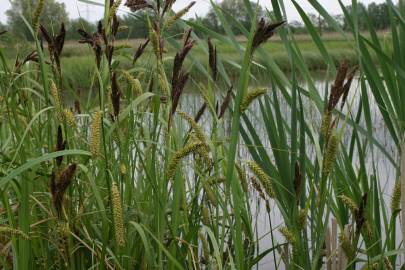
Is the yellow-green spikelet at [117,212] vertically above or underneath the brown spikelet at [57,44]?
underneath

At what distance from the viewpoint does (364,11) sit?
1.46 m

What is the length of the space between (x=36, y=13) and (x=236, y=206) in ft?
1.62

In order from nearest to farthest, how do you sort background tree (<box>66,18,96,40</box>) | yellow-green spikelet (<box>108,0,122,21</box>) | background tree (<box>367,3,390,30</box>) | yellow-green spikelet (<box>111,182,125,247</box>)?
yellow-green spikelet (<box>111,182,125,247</box>) → yellow-green spikelet (<box>108,0,122,21</box>) → background tree (<box>66,18,96,40</box>) → background tree (<box>367,3,390,30</box>)

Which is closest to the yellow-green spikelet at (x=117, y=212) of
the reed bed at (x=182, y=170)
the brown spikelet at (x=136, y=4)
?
the reed bed at (x=182, y=170)

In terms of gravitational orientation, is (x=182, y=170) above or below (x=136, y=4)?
below

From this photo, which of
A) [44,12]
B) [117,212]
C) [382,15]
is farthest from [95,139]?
[382,15]

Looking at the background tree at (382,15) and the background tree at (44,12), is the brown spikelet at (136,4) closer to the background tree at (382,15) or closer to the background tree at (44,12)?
the background tree at (44,12)

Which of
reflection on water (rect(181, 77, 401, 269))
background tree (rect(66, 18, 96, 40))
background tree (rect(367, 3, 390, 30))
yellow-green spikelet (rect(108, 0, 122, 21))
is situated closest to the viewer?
yellow-green spikelet (rect(108, 0, 122, 21))

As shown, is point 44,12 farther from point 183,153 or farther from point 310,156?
point 310,156

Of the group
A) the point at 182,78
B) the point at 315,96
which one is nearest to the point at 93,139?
the point at 182,78

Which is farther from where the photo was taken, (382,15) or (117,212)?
(382,15)

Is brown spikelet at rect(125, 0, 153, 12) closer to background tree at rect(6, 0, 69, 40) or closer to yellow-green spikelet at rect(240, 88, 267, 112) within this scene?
background tree at rect(6, 0, 69, 40)

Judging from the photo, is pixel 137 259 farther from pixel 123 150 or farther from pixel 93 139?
pixel 93 139

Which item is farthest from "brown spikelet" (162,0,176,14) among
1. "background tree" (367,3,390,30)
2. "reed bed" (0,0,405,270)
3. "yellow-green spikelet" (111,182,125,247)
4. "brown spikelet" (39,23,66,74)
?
"background tree" (367,3,390,30)
